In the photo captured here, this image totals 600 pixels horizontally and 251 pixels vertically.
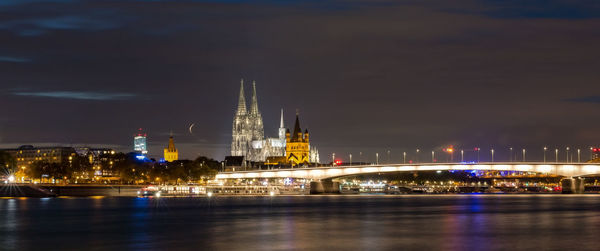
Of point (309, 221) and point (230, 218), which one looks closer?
point (309, 221)

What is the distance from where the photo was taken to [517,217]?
10300 centimetres

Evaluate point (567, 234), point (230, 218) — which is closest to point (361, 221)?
point (230, 218)

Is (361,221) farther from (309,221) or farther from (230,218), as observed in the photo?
(230,218)

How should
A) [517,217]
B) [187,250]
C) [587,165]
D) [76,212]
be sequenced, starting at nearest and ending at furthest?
1. [187,250]
2. [517,217]
3. [76,212]
4. [587,165]

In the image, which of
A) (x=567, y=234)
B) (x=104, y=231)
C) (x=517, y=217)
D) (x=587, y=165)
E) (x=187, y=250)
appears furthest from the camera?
(x=587, y=165)

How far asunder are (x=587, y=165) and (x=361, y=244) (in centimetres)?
14419

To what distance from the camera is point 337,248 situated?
63062mm

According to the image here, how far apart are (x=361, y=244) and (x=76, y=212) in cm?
6343

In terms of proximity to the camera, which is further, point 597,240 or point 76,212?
point 76,212

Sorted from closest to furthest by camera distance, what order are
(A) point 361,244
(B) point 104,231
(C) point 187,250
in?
(C) point 187,250 < (A) point 361,244 < (B) point 104,231

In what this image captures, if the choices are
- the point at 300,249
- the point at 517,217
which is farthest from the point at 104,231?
the point at 517,217

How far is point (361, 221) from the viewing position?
96.9 metres

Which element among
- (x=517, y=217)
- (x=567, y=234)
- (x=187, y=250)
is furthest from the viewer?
(x=517, y=217)

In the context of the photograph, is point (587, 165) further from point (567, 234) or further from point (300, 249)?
point (300, 249)
